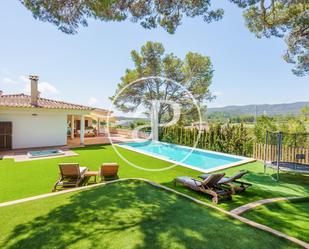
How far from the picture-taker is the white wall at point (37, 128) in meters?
15.4

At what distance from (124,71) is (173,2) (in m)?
18.9

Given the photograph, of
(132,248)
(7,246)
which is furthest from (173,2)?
(7,246)

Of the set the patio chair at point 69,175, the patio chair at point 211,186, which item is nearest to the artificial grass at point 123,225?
the patio chair at point 211,186

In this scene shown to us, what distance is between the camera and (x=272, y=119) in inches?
550

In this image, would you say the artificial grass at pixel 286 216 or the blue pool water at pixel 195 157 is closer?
the artificial grass at pixel 286 216

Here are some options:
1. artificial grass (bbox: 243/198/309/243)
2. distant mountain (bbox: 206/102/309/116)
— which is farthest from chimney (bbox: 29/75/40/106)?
distant mountain (bbox: 206/102/309/116)

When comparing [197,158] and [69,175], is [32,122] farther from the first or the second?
[197,158]

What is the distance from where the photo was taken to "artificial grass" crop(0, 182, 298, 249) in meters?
3.63

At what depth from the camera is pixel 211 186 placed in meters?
6.97

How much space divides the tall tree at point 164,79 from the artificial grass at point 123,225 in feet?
66.4

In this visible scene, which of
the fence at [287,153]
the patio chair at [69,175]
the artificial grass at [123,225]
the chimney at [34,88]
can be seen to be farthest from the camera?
the chimney at [34,88]

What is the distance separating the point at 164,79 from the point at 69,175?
20.2 metres

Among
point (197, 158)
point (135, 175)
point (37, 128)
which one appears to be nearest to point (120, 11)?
point (135, 175)

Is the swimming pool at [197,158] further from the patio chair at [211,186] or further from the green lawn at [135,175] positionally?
the patio chair at [211,186]
